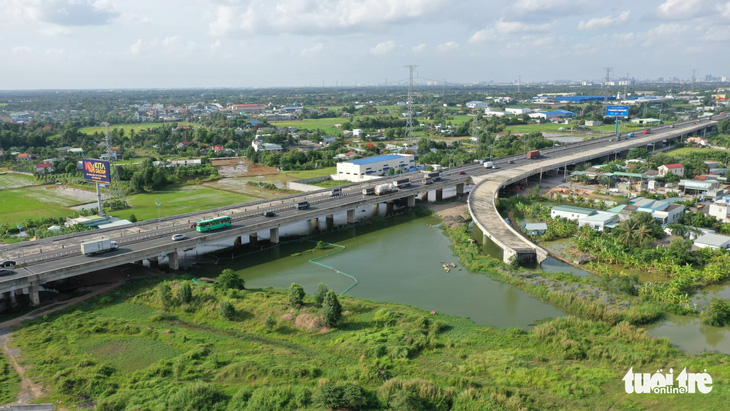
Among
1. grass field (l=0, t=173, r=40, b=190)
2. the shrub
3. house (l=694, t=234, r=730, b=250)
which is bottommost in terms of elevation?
house (l=694, t=234, r=730, b=250)

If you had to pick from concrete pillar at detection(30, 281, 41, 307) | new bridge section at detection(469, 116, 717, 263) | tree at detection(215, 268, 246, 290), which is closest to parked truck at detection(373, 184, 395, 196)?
new bridge section at detection(469, 116, 717, 263)

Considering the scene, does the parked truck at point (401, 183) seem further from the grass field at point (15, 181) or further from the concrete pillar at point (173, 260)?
the grass field at point (15, 181)

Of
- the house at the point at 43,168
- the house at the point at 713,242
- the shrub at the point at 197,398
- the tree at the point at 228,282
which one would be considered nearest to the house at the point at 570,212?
the house at the point at 713,242

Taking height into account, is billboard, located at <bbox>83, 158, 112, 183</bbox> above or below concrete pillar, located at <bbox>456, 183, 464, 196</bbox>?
above

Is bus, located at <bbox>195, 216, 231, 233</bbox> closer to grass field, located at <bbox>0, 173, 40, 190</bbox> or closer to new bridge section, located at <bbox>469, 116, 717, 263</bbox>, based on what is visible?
new bridge section, located at <bbox>469, 116, 717, 263</bbox>

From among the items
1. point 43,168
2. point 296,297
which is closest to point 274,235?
point 296,297

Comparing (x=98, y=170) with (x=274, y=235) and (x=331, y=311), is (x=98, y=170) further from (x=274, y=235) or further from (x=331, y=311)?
(x=331, y=311)
